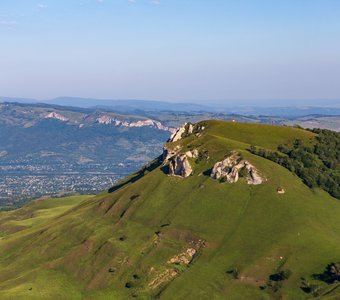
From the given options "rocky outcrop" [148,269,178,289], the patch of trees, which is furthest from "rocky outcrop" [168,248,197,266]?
the patch of trees

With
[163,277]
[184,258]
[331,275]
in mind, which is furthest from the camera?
[184,258]

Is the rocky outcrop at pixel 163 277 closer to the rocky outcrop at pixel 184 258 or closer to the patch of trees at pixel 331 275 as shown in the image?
the rocky outcrop at pixel 184 258

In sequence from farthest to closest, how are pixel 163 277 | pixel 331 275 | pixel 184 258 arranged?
pixel 184 258, pixel 163 277, pixel 331 275

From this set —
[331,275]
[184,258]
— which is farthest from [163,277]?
[331,275]

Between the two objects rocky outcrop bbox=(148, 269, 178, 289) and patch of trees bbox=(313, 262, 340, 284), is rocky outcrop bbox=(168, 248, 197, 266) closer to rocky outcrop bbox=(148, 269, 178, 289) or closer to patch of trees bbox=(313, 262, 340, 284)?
rocky outcrop bbox=(148, 269, 178, 289)

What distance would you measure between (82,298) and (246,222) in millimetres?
71970

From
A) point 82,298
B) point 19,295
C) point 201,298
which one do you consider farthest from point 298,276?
point 19,295

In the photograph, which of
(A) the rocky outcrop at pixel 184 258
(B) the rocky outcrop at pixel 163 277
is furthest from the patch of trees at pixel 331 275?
(B) the rocky outcrop at pixel 163 277

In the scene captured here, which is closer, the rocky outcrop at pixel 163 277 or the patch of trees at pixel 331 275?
the patch of trees at pixel 331 275

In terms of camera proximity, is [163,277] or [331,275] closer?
[331,275]

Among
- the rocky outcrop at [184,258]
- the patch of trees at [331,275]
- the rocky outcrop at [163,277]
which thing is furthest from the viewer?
the rocky outcrop at [184,258]

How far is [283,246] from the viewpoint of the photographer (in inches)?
6964

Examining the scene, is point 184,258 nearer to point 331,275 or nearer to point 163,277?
point 163,277

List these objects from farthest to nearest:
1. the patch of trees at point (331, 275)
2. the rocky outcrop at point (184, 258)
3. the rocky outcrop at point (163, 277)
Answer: the rocky outcrop at point (184, 258) → the rocky outcrop at point (163, 277) → the patch of trees at point (331, 275)
